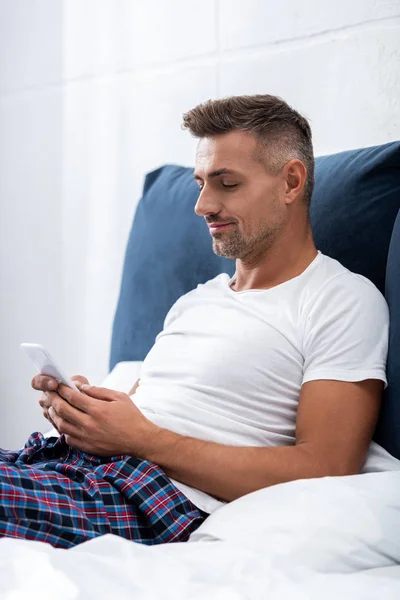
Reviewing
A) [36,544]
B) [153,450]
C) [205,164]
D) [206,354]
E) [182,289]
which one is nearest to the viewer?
[36,544]

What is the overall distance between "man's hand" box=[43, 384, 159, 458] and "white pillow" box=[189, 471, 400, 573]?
0.23 m

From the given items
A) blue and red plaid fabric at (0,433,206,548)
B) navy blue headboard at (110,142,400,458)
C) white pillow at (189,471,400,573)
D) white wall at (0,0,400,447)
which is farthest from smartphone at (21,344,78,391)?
white wall at (0,0,400,447)

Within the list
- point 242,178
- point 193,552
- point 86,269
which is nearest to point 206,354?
point 242,178

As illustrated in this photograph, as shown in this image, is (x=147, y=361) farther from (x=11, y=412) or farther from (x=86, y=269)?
(x=11, y=412)

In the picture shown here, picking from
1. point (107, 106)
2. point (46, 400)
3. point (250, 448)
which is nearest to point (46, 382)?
point (46, 400)

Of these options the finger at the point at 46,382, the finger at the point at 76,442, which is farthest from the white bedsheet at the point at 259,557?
the finger at the point at 46,382

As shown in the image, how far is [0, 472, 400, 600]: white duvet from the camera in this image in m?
0.95

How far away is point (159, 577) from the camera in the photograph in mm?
985

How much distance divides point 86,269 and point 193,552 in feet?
6.07

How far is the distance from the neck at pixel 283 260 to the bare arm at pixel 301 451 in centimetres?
31

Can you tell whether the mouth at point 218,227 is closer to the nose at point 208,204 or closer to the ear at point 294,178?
the nose at point 208,204

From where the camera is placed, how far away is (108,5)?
2711mm

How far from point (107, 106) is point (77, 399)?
1.51m

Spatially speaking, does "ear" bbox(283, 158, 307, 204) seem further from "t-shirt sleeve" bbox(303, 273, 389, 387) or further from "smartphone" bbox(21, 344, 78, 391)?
"smartphone" bbox(21, 344, 78, 391)
